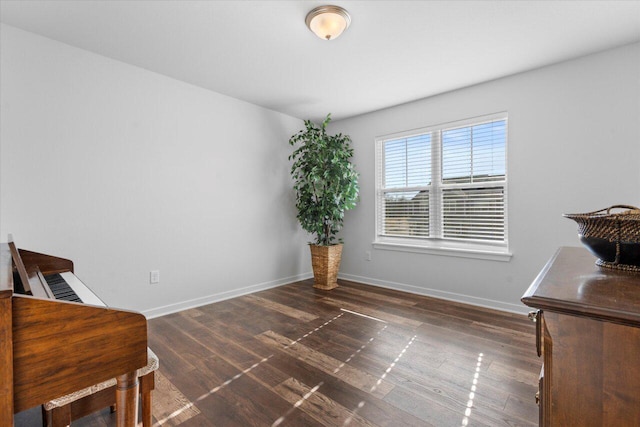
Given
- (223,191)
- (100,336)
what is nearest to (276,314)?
(223,191)

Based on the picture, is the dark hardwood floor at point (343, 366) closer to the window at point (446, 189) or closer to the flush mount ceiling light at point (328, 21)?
the window at point (446, 189)

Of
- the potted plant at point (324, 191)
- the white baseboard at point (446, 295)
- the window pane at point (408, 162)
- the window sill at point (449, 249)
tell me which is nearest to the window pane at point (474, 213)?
the window sill at point (449, 249)

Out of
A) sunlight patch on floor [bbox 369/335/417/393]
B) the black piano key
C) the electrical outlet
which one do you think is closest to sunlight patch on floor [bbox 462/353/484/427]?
sunlight patch on floor [bbox 369/335/417/393]

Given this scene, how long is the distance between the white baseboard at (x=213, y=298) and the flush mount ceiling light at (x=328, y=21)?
285 centimetres

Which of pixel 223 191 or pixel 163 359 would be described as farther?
pixel 223 191

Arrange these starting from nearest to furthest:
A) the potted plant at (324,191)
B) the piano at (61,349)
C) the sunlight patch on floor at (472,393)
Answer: the piano at (61,349) → the sunlight patch on floor at (472,393) → the potted plant at (324,191)

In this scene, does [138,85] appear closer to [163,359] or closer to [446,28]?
[163,359]

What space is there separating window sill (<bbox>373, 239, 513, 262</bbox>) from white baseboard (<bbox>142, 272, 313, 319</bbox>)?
1396 mm

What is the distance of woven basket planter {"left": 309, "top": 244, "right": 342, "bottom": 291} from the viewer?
3.89 m

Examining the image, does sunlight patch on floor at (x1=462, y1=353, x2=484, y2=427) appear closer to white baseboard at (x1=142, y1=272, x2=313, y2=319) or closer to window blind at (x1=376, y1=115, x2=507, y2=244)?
window blind at (x1=376, y1=115, x2=507, y2=244)

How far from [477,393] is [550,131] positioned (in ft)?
8.08

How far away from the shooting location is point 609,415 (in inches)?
26.6

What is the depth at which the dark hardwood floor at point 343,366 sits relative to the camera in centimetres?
156

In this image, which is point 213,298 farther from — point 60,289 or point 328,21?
point 328,21
